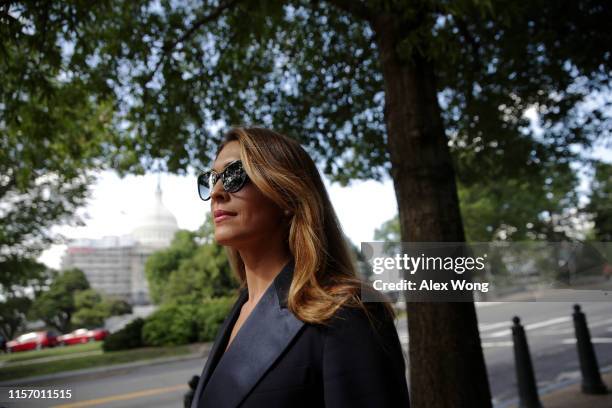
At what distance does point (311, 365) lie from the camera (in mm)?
1568

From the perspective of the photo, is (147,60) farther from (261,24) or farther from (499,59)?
(499,59)

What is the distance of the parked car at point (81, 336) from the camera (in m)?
21.4

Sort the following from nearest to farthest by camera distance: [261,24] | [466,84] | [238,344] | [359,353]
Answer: [359,353]
[238,344]
[261,24]
[466,84]

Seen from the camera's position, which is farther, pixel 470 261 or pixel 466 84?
pixel 466 84

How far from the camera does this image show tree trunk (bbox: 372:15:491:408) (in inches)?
154

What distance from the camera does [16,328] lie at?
628 inches

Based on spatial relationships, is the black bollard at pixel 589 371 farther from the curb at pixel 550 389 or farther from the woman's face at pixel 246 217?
the woman's face at pixel 246 217

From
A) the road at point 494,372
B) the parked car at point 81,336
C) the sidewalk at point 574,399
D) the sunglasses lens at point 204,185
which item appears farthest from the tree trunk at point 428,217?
the parked car at point 81,336

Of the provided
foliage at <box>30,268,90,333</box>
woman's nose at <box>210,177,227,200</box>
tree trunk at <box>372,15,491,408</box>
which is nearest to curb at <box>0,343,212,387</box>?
foliage at <box>30,268,90,333</box>

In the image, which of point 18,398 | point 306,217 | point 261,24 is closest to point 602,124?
point 261,24

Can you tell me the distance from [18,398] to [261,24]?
12.3 ft

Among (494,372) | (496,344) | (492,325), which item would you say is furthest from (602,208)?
(494,372)

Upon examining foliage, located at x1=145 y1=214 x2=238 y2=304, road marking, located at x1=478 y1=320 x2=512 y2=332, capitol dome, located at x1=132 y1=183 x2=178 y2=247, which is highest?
capitol dome, located at x1=132 y1=183 x2=178 y2=247

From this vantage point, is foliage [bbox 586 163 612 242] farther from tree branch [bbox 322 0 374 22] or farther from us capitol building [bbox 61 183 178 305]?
tree branch [bbox 322 0 374 22]
